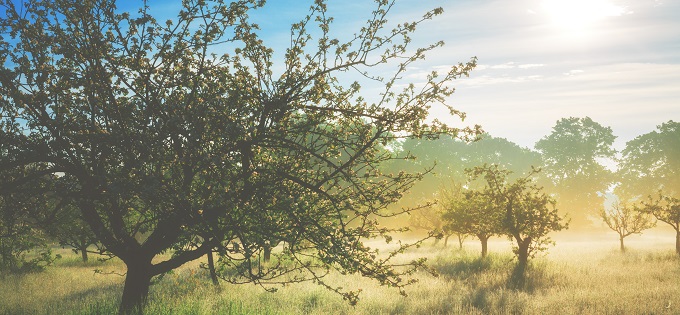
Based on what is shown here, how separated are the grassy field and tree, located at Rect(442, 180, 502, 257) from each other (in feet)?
7.24

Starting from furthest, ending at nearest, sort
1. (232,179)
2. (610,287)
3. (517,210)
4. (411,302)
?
(517,210) → (610,287) → (411,302) → (232,179)

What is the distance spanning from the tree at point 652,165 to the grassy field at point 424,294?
57131mm

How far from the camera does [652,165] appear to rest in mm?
66500

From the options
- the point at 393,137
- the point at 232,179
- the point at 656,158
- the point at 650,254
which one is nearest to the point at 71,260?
the point at 232,179

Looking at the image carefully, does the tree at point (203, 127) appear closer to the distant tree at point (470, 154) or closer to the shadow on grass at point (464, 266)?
the shadow on grass at point (464, 266)

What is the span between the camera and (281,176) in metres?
5.84

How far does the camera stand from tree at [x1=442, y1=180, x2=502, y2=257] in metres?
19.2

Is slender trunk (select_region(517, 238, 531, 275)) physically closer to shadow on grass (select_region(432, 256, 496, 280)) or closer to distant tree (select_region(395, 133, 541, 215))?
shadow on grass (select_region(432, 256, 496, 280))

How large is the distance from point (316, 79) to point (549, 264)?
63.4 ft

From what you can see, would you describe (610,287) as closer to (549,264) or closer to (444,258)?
(549,264)

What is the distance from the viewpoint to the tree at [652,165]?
64.0 m

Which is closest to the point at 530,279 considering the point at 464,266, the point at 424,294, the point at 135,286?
the point at 464,266

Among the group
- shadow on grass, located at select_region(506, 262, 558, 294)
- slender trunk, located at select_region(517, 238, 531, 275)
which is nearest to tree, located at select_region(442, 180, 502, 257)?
slender trunk, located at select_region(517, 238, 531, 275)

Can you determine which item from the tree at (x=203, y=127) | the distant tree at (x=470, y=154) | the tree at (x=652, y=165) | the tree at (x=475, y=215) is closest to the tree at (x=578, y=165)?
the tree at (x=652, y=165)
